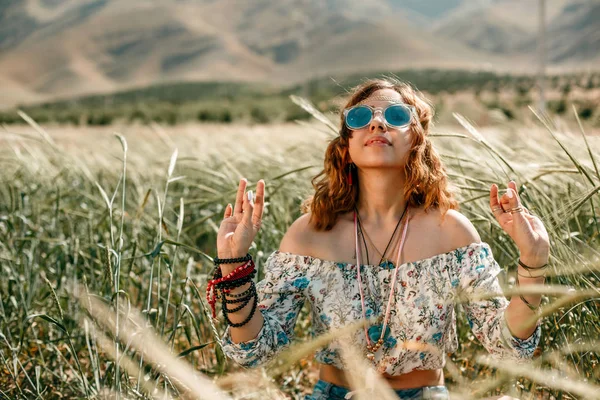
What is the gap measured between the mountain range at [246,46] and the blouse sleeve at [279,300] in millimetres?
117651

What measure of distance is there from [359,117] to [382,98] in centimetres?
10

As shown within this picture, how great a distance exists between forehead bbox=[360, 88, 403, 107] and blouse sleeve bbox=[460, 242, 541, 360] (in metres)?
0.48

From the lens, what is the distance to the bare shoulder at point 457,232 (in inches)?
74.1

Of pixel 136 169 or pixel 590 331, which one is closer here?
pixel 590 331

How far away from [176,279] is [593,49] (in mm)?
135230

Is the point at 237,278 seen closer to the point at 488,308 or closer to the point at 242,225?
the point at 242,225

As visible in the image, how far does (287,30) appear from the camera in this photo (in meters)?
174

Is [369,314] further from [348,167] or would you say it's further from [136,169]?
[136,169]

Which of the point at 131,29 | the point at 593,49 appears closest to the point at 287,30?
the point at 131,29

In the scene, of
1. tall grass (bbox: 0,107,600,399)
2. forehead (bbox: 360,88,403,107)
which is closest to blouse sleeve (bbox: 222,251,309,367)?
tall grass (bbox: 0,107,600,399)

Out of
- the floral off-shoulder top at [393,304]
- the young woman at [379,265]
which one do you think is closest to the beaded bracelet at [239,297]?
the young woman at [379,265]

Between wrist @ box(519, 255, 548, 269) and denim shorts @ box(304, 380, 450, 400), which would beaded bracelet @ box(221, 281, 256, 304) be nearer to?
denim shorts @ box(304, 380, 450, 400)

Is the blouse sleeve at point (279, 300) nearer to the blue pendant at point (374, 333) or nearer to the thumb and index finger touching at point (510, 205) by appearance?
the blue pendant at point (374, 333)

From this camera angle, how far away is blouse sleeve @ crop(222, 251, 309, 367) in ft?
6.08
